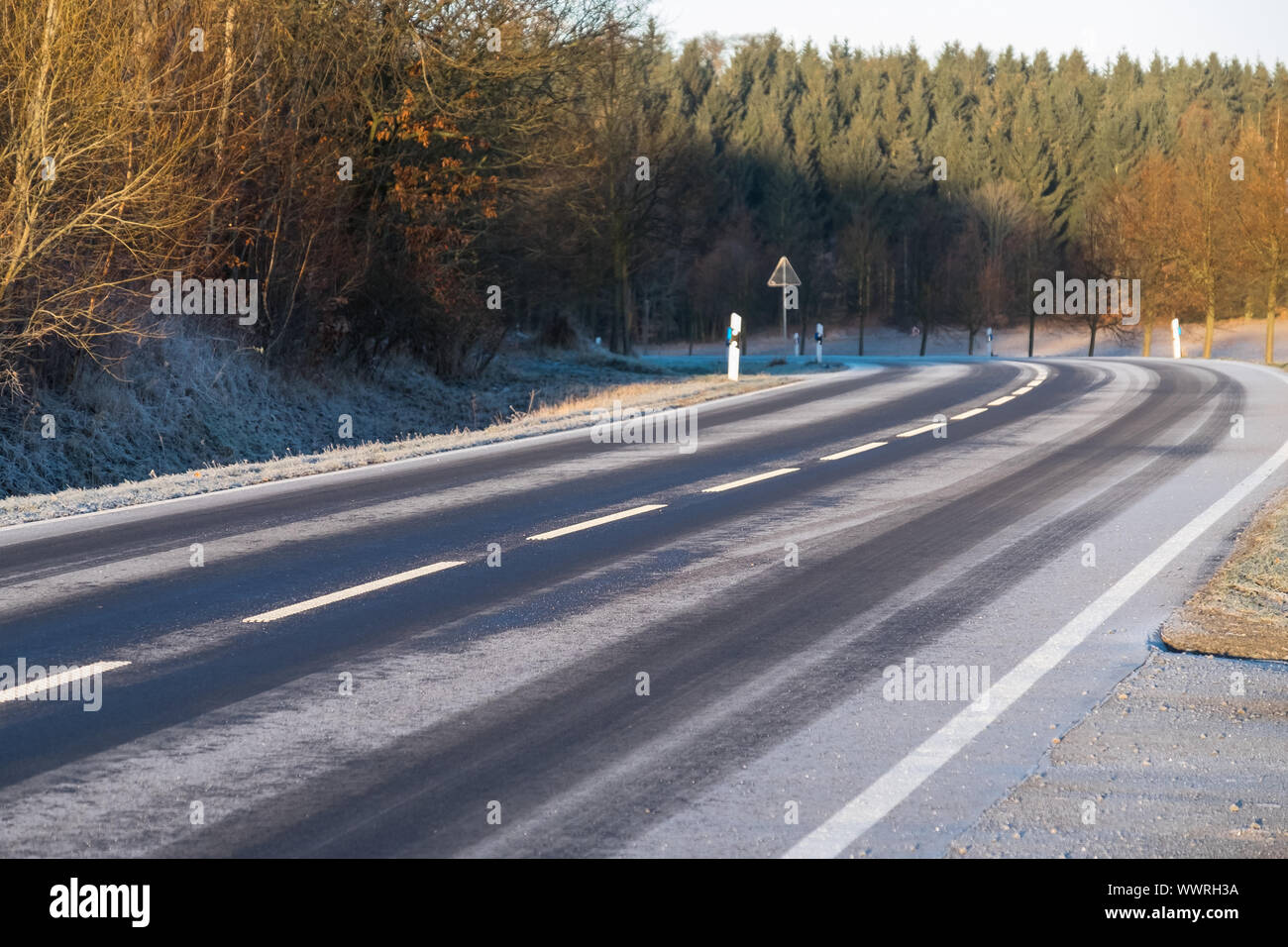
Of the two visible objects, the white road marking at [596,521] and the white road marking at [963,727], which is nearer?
the white road marking at [963,727]

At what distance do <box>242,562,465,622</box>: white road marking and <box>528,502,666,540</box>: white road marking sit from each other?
1.12 m

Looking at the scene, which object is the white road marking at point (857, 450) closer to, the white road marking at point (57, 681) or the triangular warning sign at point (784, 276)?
the white road marking at point (57, 681)

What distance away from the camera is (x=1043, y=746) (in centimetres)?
502

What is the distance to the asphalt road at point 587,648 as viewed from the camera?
439 cm

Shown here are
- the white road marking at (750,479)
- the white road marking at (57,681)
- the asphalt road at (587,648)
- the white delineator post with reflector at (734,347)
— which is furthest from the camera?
the white delineator post with reflector at (734,347)

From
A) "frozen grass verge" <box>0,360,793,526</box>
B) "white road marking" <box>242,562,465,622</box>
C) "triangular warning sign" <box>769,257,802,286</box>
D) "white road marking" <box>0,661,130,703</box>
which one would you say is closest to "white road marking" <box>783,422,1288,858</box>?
"white road marking" <box>0,661,130,703</box>

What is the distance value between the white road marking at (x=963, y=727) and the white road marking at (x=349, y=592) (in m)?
3.62

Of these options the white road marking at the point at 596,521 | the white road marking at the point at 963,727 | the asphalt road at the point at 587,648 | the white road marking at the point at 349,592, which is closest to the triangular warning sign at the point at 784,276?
the asphalt road at the point at 587,648

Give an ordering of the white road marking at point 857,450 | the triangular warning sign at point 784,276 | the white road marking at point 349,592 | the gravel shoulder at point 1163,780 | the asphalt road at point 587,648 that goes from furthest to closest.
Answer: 1. the triangular warning sign at point 784,276
2. the white road marking at point 857,450
3. the white road marking at point 349,592
4. the asphalt road at point 587,648
5. the gravel shoulder at point 1163,780

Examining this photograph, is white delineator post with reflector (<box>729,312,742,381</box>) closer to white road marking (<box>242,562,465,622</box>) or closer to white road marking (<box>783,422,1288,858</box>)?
white road marking (<box>783,422,1288,858</box>)

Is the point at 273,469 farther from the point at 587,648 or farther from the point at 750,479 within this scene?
the point at 587,648
